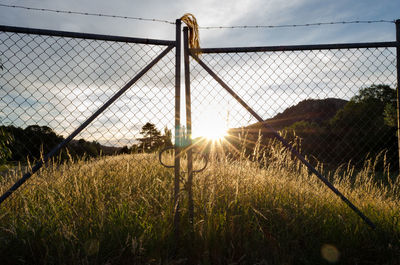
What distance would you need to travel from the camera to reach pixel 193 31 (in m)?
2.97

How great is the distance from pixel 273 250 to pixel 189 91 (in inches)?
72.4

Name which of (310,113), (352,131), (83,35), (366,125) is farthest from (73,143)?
(310,113)

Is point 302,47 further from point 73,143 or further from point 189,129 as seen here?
point 73,143

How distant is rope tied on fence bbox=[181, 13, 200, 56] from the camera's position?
9.68ft

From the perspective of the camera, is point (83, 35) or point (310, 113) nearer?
point (83, 35)

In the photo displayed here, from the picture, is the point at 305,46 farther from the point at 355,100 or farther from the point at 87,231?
the point at 355,100

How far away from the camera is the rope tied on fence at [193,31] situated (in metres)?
2.95

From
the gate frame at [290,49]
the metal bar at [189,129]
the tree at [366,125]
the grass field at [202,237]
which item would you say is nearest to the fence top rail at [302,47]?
the gate frame at [290,49]

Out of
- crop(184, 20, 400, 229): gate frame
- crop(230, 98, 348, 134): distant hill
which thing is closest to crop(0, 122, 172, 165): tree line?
crop(184, 20, 400, 229): gate frame

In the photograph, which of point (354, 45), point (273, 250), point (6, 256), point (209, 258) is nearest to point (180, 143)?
point (209, 258)

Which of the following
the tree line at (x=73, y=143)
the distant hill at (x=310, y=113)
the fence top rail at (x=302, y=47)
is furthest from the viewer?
the distant hill at (x=310, y=113)

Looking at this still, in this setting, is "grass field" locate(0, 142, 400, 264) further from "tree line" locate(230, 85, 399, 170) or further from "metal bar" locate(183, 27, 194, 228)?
"tree line" locate(230, 85, 399, 170)

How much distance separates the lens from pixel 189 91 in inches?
113

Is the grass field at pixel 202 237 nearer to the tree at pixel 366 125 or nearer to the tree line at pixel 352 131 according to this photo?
the tree at pixel 366 125
